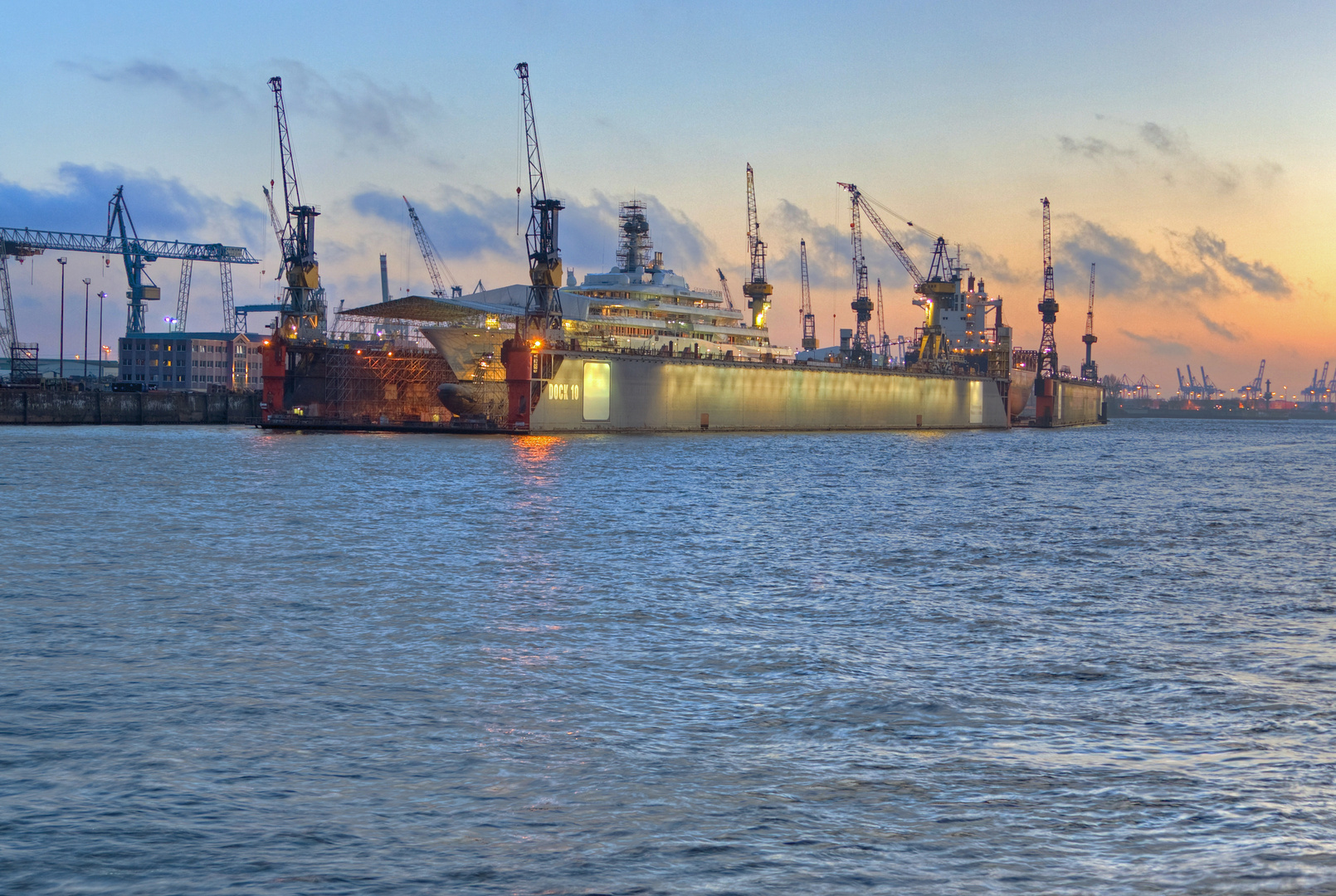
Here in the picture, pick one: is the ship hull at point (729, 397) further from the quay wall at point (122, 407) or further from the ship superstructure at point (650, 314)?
the quay wall at point (122, 407)

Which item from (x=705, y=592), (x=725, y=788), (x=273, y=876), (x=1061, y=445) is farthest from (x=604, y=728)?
(x=1061, y=445)

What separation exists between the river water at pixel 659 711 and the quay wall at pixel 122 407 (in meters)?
101

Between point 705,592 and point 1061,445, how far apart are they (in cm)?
11444

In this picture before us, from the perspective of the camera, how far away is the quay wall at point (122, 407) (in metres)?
126

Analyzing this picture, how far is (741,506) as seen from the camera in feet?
152

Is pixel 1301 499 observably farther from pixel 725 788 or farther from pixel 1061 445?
pixel 1061 445

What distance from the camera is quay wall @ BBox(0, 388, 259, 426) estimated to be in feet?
414

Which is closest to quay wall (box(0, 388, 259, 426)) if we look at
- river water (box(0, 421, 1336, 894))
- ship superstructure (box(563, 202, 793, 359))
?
ship superstructure (box(563, 202, 793, 359))

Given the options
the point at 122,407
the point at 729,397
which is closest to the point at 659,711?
the point at 729,397

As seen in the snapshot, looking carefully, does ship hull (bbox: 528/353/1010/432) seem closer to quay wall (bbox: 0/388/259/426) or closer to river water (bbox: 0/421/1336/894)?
quay wall (bbox: 0/388/259/426)

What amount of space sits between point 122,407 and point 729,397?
6971 centimetres

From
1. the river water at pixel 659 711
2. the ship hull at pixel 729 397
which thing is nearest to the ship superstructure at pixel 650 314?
the ship hull at pixel 729 397

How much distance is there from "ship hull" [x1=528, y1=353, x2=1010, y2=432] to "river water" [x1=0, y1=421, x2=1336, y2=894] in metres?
75.4

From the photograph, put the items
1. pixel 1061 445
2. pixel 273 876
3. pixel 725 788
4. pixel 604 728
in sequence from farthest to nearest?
pixel 1061 445, pixel 604 728, pixel 725 788, pixel 273 876
